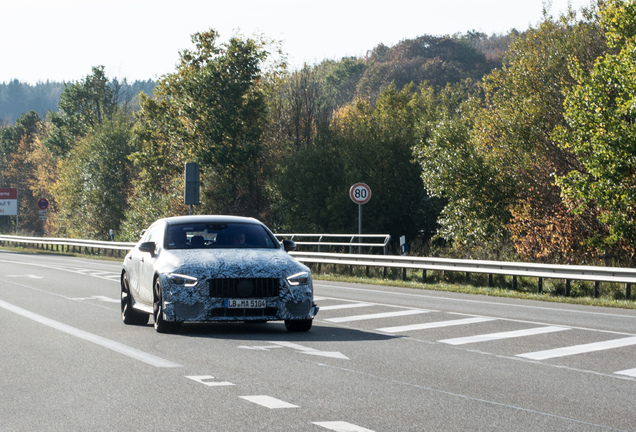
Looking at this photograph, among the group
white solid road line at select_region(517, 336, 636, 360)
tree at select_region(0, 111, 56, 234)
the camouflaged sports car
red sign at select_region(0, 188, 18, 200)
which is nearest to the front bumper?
the camouflaged sports car

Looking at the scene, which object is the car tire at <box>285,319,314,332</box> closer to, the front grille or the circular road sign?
the front grille

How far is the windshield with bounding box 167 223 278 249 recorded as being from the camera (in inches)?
492

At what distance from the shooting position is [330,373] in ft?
27.9

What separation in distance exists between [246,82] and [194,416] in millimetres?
47610

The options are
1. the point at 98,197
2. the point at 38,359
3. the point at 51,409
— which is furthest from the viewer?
the point at 98,197

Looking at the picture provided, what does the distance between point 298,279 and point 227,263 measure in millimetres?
925

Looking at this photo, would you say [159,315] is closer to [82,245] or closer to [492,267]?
[492,267]

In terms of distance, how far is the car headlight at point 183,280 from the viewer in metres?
11.2

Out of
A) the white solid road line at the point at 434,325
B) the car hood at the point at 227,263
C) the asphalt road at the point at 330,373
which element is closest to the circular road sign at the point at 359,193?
the asphalt road at the point at 330,373

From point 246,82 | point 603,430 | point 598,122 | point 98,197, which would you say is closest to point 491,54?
point 98,197

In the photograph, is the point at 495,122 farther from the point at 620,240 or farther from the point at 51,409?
the point at 51,409

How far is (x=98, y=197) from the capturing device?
71.8m

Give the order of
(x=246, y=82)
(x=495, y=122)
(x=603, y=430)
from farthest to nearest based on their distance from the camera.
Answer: (x=246, y=82) < (x=495, y=122) < (x=603, y=430)

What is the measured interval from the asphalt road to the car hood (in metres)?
0.84
